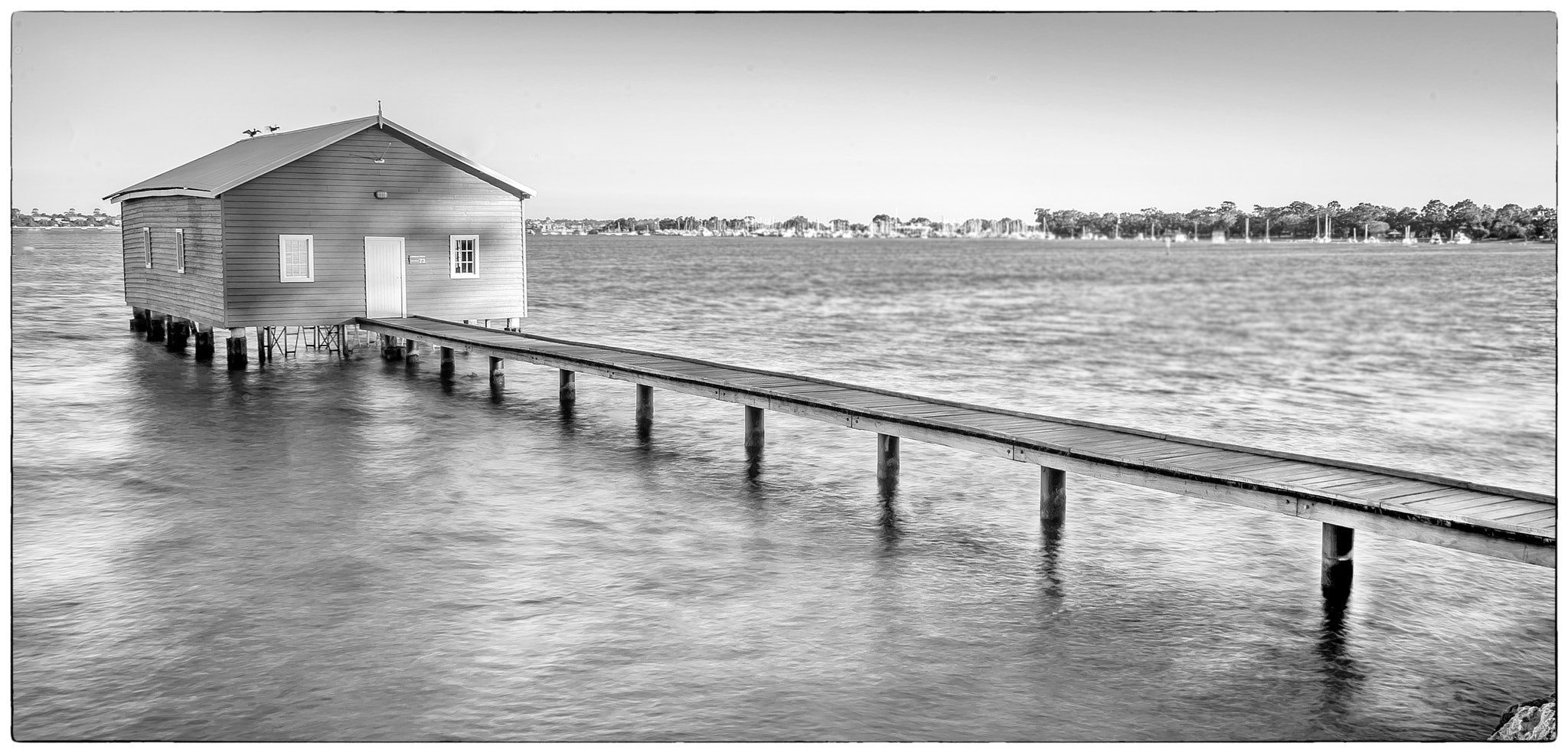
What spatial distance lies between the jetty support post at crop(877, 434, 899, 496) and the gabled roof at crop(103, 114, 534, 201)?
11816 mm

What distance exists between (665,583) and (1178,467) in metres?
3.20

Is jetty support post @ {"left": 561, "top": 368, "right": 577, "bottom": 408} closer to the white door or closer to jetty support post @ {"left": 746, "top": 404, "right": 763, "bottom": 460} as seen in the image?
jetty support post @ {"left": 746, "top": 404, "right": 763, "bottom": 460}

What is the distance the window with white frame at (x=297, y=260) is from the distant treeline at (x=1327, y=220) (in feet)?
53.1

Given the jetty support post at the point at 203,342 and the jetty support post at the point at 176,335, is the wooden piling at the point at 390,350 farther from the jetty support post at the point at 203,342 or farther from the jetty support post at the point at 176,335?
the jetty support post at the point at 176,335

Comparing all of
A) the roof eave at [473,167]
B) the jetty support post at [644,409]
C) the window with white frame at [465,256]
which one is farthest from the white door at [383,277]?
the jetty support post at [644,409]

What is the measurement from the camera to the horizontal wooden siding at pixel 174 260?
67.4 feet

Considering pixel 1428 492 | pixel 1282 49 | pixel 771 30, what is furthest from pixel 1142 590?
pixel 1282 49

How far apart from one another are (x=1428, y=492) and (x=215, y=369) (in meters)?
18.0

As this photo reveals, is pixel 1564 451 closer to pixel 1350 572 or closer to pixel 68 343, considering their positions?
pixel 1350 572

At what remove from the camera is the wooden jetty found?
689 centimetres

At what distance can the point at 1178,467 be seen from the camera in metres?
8.18

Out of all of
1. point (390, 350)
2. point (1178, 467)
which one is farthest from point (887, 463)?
point (390, 350)

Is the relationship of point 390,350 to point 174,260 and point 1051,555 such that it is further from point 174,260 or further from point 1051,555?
point 1051,555

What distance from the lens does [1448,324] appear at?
1943 inches
